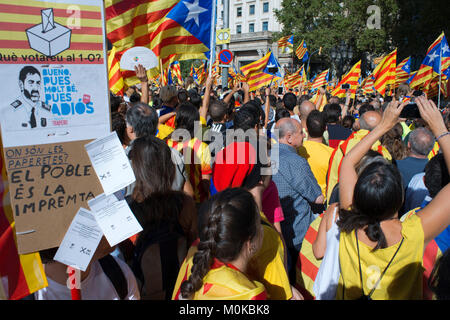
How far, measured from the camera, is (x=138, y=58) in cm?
340

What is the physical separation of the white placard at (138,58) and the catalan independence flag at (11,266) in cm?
193

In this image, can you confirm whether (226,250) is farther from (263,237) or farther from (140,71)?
(140,71)

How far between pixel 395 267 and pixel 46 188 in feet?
5.50

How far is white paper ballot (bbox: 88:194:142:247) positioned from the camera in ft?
5.31

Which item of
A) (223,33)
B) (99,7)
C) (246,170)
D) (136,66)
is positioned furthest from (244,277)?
(223,33)

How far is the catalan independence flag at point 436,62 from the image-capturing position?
7.43m

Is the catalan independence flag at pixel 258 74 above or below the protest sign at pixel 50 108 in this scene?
above

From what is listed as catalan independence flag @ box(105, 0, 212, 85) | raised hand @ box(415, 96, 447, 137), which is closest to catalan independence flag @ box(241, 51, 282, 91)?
catalan independence flag @ box(105, 0, 212, 85)

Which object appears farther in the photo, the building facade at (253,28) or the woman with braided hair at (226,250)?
the building facade at (253,28)

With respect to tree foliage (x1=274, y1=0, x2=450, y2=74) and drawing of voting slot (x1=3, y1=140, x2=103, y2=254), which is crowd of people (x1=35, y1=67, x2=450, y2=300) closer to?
drawing of voting slot (x1=3, y1=140, x2=103, y2=254)

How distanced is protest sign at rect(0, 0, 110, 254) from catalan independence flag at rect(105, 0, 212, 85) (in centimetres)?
179

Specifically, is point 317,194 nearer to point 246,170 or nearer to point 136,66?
point 246,170

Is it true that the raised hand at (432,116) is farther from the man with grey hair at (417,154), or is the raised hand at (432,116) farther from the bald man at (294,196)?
the man with grey hair at (417,154)

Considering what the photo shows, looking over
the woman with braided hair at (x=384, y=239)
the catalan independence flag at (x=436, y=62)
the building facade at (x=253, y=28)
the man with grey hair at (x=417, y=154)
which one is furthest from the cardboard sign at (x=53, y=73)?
the building facade at (x=253, y=28)
